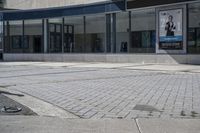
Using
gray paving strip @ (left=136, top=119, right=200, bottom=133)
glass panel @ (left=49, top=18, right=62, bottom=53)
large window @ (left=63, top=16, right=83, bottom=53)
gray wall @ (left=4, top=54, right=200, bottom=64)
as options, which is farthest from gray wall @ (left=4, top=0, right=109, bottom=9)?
gray paving strip @ (left=136, top=119, right=200, bottom=133)

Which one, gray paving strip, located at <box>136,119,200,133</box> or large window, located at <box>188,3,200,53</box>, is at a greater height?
large window, located at <box>188,3,200,53</box>

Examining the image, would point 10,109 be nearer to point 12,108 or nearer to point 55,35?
point 12,108

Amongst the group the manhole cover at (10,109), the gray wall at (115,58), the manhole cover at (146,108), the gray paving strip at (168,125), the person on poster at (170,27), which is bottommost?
the gray paving strip at (168,125)

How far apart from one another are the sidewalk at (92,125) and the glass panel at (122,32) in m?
24.7

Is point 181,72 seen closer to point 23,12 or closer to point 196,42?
point 196,42

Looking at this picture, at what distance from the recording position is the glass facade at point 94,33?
3167cm

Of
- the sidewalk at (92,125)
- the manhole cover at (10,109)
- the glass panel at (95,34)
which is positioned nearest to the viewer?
the sidewalk at (92,125)

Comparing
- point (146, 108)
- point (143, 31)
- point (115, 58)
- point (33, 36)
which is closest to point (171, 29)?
point (143, 31)

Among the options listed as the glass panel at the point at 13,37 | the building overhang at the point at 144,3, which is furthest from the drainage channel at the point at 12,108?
the glass panel at the point at 13,37

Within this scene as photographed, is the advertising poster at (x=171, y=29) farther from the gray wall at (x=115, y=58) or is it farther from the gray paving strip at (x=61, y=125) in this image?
the gray paving strip at (x=61, y=125)

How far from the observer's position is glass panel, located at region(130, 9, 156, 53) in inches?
1251

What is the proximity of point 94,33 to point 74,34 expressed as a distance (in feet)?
7.54

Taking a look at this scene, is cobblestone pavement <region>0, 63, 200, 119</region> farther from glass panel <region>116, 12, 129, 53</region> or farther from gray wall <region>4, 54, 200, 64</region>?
glass panel <region>116, 12, 129, 53</region>

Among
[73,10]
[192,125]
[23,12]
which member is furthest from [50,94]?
[23,12]
